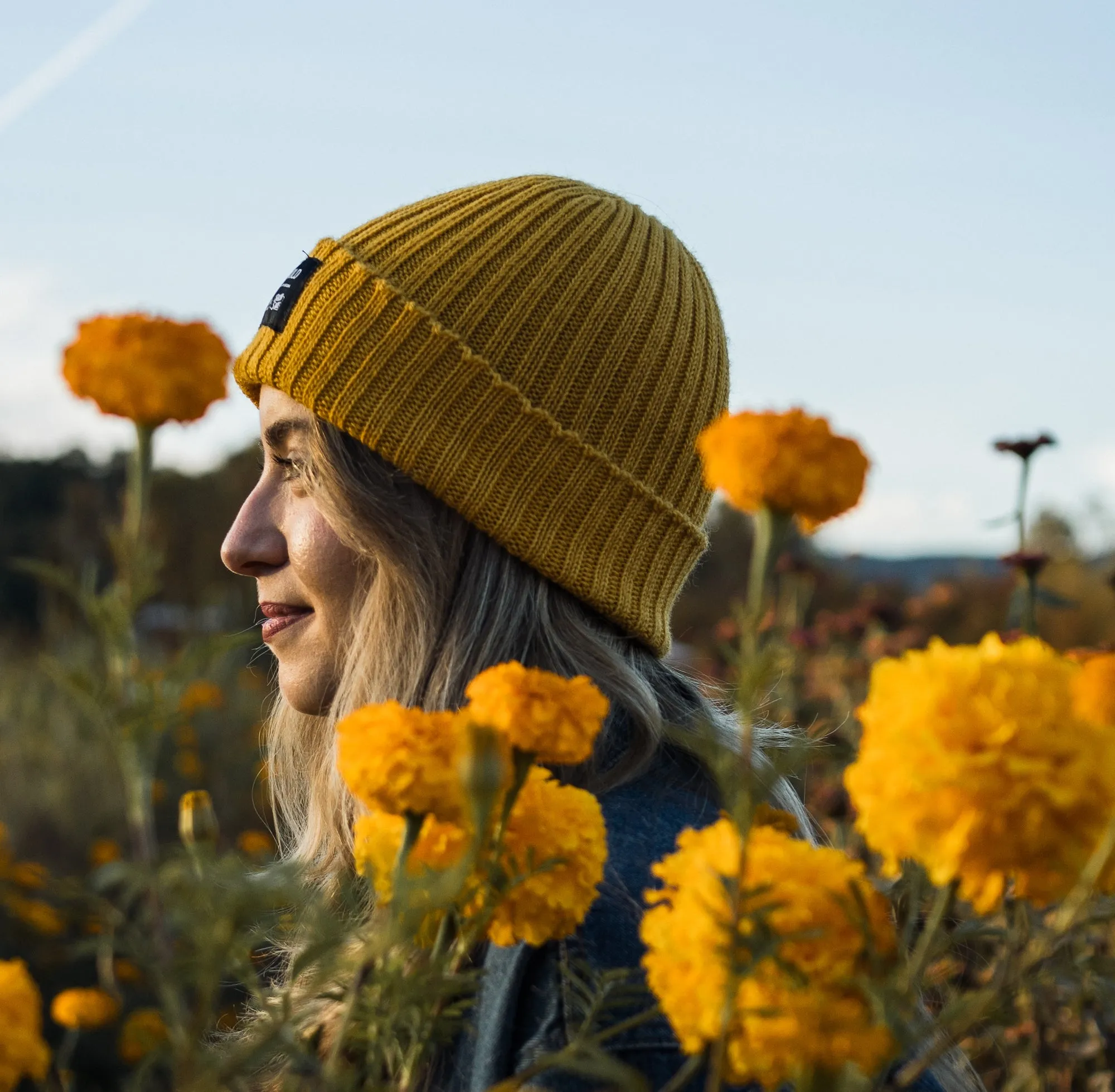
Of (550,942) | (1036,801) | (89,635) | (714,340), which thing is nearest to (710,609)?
(89,635)

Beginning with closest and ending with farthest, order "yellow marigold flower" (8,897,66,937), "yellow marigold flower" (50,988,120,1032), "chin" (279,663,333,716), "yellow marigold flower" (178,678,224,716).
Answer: "chin" (279,663,333,716), "yellow marigold flower" (50,988,120,1032), "yellow marigold flower" (8,897,66,937), "yellow marigold flower" (178,678,224,716)

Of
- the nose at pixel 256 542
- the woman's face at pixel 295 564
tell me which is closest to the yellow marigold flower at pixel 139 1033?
the woman's face at pixel 295 564

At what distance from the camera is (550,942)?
1211mm

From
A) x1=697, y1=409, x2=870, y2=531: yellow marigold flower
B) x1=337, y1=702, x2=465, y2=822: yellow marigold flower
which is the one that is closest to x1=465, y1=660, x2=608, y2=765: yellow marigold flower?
x1=337, y1=702, x2=465, y2=822: yellow marigold flower

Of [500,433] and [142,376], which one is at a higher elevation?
[500,433]

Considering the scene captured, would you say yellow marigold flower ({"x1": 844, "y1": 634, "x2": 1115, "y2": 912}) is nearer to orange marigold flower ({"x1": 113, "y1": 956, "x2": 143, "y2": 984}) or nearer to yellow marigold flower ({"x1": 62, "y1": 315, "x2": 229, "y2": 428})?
yellow marigold flower ({"x1": 62, "y1": 315, "x2": 229, "y2": 428})

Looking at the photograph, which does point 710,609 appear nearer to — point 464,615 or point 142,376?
point 464,615

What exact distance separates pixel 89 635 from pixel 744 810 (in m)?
8.63

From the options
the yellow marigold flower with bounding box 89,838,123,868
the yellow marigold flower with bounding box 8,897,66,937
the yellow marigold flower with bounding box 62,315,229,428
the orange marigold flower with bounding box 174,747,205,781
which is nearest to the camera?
the yellow marigold flower with bounding box 62,315,229,428

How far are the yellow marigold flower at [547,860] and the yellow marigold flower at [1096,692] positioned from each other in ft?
0.95

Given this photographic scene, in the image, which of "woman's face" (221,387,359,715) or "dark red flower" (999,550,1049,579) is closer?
"woman's face" (221,387,359,715)

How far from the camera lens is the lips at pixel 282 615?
1.79 m

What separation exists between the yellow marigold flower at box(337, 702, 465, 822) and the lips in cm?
118

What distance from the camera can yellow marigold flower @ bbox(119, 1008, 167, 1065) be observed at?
85.0 inches
